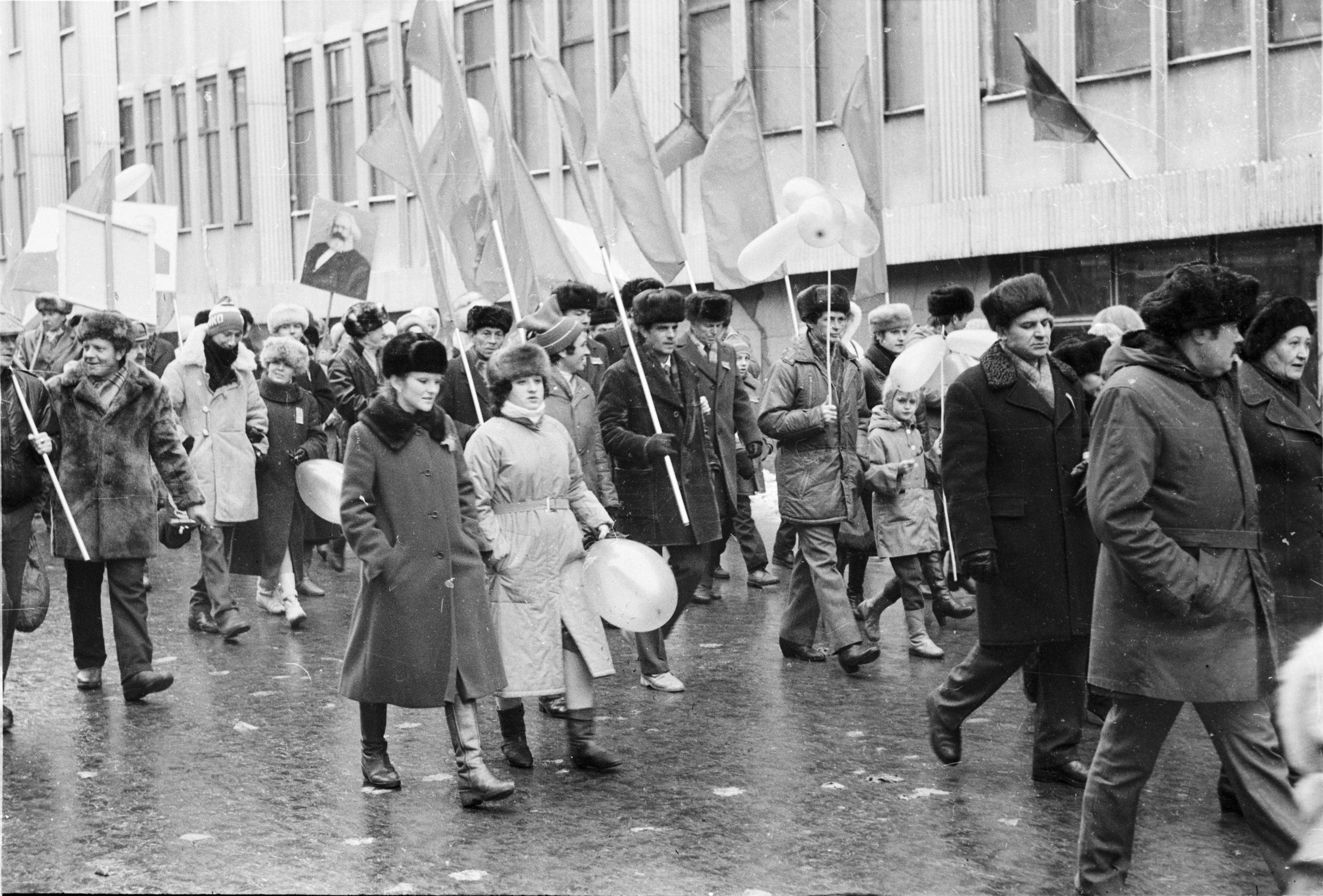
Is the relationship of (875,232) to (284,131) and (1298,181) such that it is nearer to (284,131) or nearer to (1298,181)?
(1298,181)

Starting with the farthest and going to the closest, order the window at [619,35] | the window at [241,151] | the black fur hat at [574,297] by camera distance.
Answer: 1. the window at [619,35]
2. the window at [241,151]
3. the black fur hat at [574,297]

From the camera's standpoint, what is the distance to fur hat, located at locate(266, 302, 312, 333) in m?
13.1

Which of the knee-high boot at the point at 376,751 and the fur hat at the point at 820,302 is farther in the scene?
the fur hat at the point at 820,302

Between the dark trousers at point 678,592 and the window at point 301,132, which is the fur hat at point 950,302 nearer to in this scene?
the dark trousers at point 678,592

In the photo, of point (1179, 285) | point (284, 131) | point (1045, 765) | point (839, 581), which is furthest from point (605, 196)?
point (1179, 285)

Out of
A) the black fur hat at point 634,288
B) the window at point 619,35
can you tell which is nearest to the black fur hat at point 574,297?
the black fur hat at point 634,288

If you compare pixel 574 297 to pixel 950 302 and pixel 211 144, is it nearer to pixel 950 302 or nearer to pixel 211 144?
pixel 950 302

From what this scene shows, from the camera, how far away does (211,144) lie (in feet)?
44.5

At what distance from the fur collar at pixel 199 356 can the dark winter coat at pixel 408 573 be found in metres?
4.71

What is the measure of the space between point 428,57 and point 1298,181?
6.48 metres

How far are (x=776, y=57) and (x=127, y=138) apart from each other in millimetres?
6085

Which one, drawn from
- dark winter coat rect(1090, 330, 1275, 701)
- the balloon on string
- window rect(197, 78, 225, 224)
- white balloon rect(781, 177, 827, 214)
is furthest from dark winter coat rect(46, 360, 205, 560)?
dark winter coat rect(1090, 330, 1275, 701)

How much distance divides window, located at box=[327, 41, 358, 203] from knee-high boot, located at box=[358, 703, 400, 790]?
6.99m

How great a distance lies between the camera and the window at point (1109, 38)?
14312 millimetres
